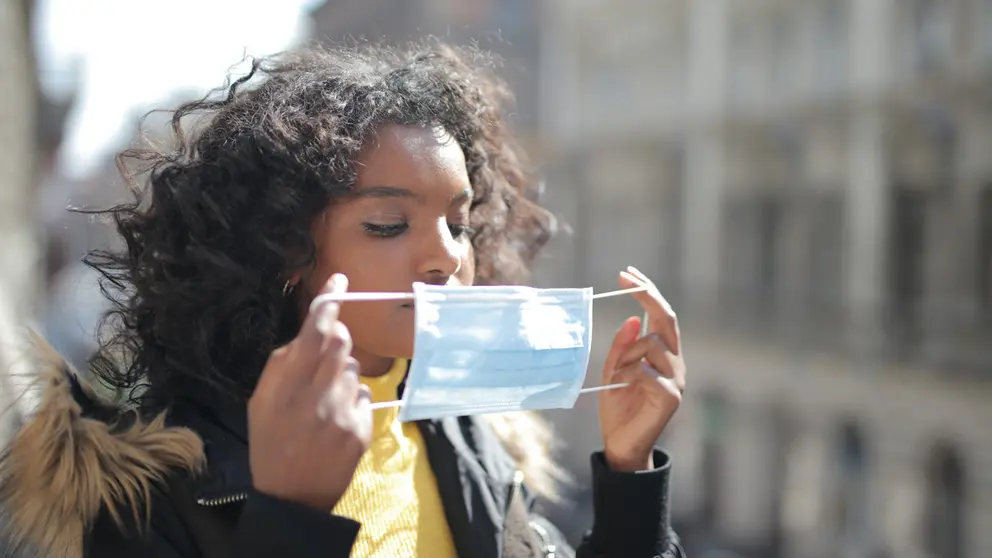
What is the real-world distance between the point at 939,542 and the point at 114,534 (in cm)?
1537

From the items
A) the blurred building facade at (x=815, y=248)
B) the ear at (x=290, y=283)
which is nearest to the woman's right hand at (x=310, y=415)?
the ear at (x=290, y=283)

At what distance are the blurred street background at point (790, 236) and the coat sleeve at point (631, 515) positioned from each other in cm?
693

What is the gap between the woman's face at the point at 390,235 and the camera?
1770 mm

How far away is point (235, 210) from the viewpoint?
1779mm

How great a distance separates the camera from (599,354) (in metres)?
27.3

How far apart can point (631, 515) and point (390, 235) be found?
701mm

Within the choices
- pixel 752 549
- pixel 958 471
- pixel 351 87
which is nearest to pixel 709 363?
pixel 752 549

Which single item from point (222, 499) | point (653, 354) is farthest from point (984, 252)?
point (222, 499)

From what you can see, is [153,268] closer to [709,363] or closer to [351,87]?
[351,87]

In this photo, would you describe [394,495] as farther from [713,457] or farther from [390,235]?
[713,457]

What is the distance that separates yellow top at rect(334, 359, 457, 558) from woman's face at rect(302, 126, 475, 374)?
205 mm

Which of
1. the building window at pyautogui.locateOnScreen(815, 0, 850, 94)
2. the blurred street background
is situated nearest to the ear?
the blurred street background

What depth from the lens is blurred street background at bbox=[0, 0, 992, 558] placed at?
48.5ft

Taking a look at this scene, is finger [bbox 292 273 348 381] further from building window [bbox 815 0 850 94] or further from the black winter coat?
building window [bbox 815 0 850 94]
